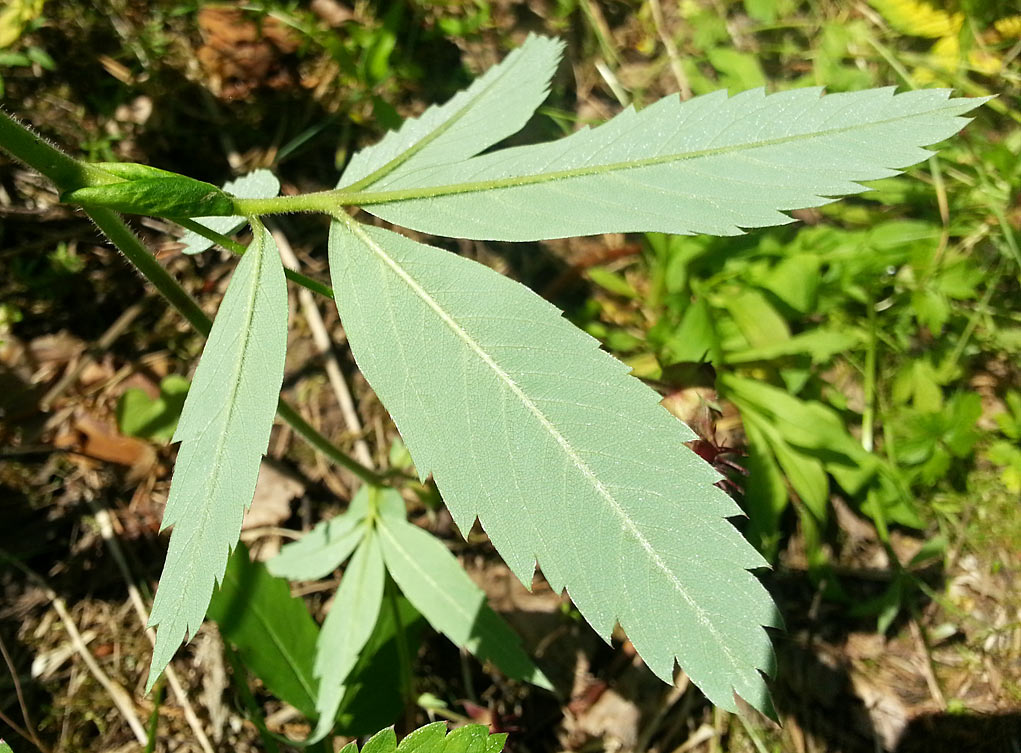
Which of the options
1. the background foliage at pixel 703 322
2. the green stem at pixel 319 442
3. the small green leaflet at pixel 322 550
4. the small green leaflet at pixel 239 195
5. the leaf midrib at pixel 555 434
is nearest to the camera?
the leaf midrib at pixel 555 434

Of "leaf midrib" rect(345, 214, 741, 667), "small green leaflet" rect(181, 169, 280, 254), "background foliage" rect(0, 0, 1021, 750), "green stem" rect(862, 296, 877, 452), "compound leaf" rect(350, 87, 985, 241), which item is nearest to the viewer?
"leaf midrib" rect(345, 214, 741, 667)

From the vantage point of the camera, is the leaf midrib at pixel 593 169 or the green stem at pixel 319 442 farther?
the green stem at pixel 319 442

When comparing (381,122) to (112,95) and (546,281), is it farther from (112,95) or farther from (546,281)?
(112,95)

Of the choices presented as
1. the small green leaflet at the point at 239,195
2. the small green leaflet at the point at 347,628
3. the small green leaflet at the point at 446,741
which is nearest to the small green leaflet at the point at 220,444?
the small green leaflet at the point at 239,195

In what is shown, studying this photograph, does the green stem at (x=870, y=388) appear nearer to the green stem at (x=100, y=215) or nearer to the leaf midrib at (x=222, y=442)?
the green stem at (x=100, y=215)

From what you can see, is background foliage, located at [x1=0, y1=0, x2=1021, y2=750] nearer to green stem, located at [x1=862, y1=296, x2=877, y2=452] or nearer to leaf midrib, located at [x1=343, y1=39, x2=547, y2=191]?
green stem, located at [x1=862, y1=296, x2=877, y2=452]

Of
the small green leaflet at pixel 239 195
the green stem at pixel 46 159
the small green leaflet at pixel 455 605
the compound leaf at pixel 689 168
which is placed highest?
the green stem at pixel 46 159

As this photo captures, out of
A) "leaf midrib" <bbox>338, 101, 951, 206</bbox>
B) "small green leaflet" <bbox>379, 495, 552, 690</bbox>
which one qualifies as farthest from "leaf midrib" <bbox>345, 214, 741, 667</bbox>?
"small green leaflet" <bbox>379, 495, 552, 690</bbox>
